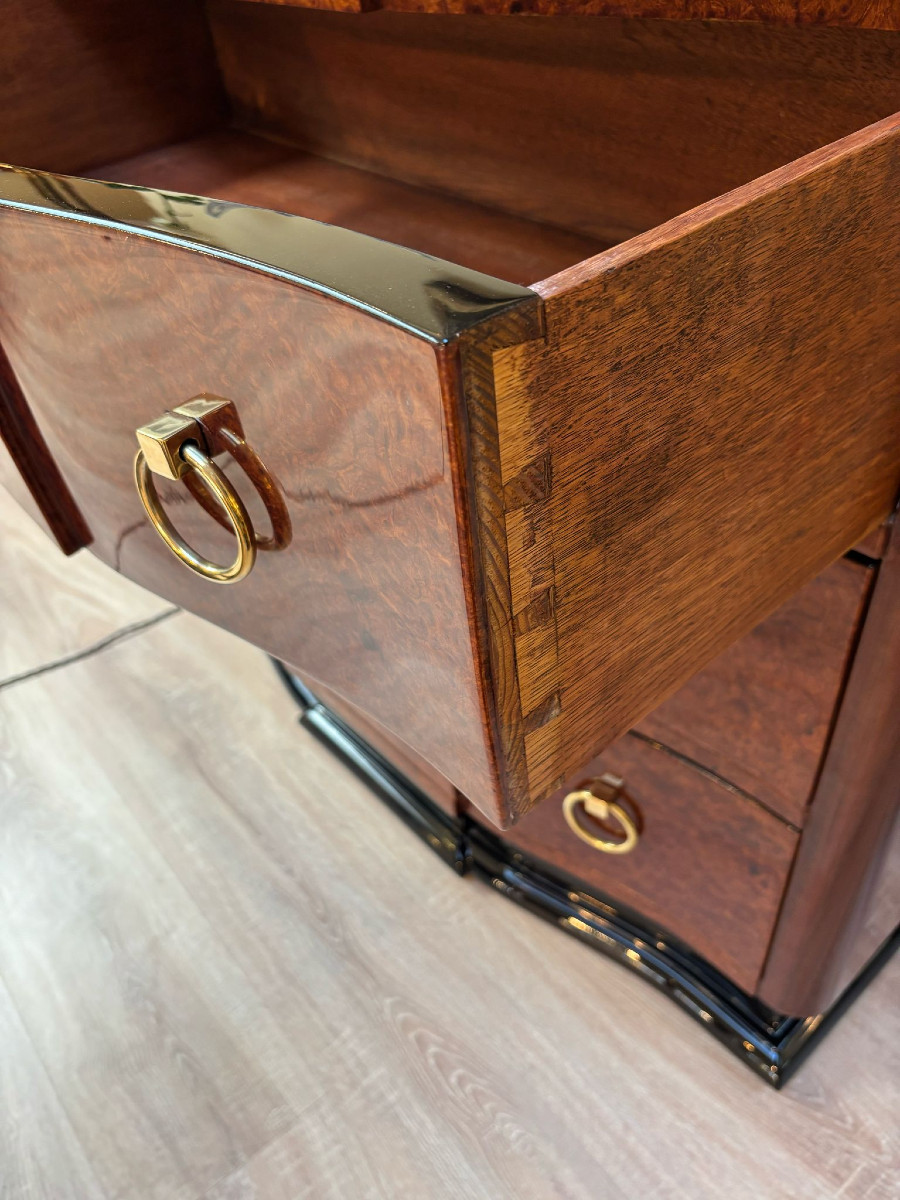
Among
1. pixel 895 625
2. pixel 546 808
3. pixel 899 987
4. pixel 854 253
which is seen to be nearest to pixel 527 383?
pixel 854 253

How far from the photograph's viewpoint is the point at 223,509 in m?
0.37

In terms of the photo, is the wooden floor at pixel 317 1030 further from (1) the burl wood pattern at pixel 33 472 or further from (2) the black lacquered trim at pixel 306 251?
(2) the black lacquered trim at pixel 306 251

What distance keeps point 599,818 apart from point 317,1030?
0.34 metres

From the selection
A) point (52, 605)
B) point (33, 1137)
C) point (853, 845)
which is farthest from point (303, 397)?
point (52, 605)

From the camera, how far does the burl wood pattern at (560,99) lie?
0.45m

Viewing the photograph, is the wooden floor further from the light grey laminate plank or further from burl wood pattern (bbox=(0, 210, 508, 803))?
burl wood pattern (bbox=(0, 210, 508, 803))

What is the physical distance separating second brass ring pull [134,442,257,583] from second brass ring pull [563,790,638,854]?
1.38ft

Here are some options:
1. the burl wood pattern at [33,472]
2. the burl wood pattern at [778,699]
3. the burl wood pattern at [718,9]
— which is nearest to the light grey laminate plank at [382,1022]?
the burl wood pattern at [778,699]

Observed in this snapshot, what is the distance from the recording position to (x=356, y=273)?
0.25 metres

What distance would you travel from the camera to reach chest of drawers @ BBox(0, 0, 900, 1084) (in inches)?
10.3

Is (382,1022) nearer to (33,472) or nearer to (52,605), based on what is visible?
(33,472)

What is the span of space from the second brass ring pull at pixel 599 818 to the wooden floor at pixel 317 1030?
198 mm

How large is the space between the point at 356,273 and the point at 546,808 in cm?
63

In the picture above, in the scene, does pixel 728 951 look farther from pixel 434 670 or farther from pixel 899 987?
pixel 434 670
